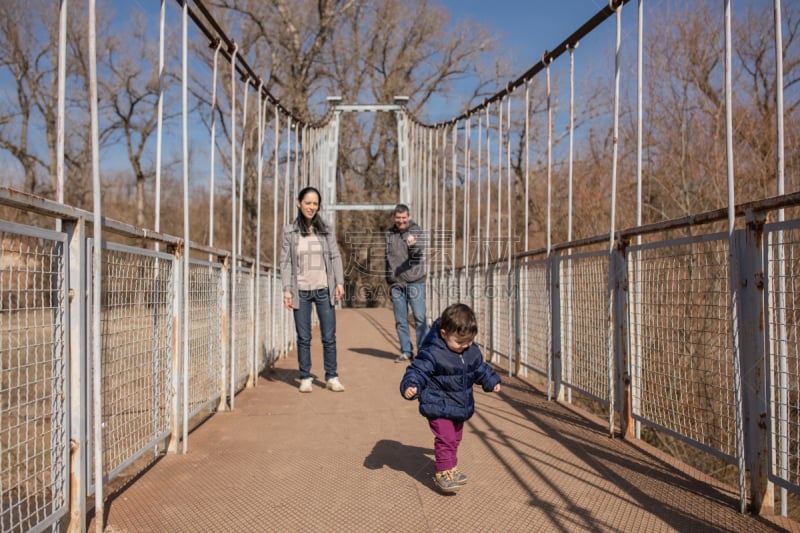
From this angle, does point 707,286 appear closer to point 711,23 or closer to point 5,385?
point 5,385

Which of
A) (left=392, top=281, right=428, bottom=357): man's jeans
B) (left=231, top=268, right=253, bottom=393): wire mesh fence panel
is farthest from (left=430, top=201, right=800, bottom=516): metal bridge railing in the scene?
(left=231, top=268, right=253, bottom=393): wire mesh fence panel

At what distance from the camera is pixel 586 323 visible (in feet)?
12.7

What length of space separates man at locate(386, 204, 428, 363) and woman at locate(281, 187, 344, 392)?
4.35 ft

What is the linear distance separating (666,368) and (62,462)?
2475mm

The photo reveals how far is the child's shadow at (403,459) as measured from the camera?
2799 millimetres

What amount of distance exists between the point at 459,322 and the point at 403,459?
2.63 feet

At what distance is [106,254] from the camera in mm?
2215

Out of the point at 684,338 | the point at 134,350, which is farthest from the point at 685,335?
the point at 134,350

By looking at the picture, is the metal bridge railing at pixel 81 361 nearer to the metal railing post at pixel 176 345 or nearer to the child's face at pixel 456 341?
the metal railing post at pixel 176 345

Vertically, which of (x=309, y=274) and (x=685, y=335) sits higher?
(x=309, y=274)

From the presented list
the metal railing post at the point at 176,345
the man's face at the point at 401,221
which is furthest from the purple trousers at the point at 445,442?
the man's face at the point at 401,221

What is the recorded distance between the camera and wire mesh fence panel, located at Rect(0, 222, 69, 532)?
64.1 inches

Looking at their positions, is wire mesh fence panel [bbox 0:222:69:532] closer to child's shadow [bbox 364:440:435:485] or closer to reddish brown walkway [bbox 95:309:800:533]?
reddish brown walkway [bbox 95:309:800:533]

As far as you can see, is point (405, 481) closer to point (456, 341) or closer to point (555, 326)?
point (456, 341)
